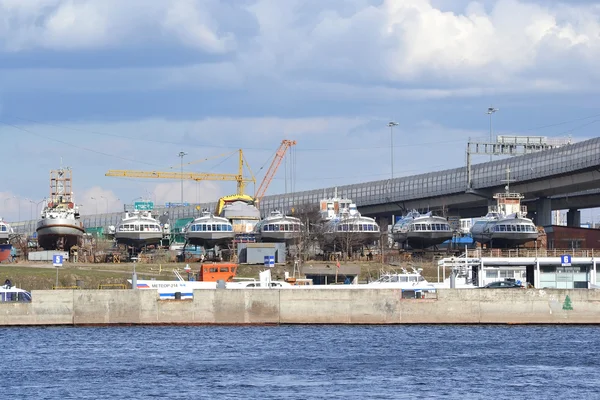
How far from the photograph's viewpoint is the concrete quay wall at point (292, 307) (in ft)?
307

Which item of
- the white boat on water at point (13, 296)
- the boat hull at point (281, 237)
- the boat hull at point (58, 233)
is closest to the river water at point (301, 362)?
the white boat on water at point (13, 296)

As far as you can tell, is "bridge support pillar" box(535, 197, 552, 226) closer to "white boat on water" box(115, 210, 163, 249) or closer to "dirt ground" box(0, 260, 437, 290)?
"dirt ground" box(0, 260, 437, 290)

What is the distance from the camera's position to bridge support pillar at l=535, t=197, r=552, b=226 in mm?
183375

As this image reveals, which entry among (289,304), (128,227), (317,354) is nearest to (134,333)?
(289,304)

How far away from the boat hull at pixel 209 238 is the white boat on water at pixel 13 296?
184ft

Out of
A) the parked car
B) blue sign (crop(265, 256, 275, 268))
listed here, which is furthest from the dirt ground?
the parked car

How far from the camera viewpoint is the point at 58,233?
15400cm

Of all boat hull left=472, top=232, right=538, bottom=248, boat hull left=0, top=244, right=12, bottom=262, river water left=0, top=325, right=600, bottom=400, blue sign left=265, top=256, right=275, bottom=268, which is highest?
boat hull left=472, top=232, right=538, bottom=248

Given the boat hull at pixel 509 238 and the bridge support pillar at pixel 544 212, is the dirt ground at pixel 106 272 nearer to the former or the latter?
the boat hull at pixel 509 238

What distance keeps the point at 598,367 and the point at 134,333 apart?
37.5 metres

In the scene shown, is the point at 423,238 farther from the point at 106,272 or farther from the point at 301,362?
the point at 301,362

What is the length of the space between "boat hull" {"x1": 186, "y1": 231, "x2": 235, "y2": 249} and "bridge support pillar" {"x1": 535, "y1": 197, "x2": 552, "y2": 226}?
194 feet

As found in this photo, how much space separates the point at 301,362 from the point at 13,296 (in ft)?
113

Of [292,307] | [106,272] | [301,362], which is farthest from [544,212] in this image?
[301,362]
